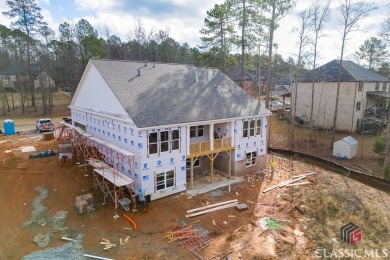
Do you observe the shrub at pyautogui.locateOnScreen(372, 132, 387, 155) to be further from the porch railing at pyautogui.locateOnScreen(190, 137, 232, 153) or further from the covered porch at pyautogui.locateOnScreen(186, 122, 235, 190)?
the porch railing at pyautogui.locateOnScreen(190, 137, 232, 153)

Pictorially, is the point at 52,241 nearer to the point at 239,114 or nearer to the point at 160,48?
the point at 239,114

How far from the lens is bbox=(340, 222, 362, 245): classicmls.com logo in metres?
12.4

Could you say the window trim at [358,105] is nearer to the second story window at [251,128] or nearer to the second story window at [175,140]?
the second story window at [251,128]

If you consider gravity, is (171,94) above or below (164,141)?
above

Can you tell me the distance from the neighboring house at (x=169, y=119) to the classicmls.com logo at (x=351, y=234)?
8381 millimetres

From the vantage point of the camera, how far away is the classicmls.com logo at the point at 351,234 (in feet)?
40.6

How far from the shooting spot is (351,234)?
497 inches

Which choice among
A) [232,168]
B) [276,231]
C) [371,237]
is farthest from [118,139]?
[371,237]

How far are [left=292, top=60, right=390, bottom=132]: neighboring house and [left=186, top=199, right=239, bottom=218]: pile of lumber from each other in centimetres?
2222

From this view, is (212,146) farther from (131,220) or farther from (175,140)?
(131,220)

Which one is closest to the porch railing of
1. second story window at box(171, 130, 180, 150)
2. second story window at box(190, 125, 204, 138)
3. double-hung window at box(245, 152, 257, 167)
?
second story window at box(171, 130, 180, 150)

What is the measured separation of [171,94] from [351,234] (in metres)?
13.4

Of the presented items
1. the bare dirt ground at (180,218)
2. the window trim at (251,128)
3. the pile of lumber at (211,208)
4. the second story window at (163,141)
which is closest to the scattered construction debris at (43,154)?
the bare dirt ground at (180,218)

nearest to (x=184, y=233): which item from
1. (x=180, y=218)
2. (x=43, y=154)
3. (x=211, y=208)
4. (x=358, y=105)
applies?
(x=180, y=218)
